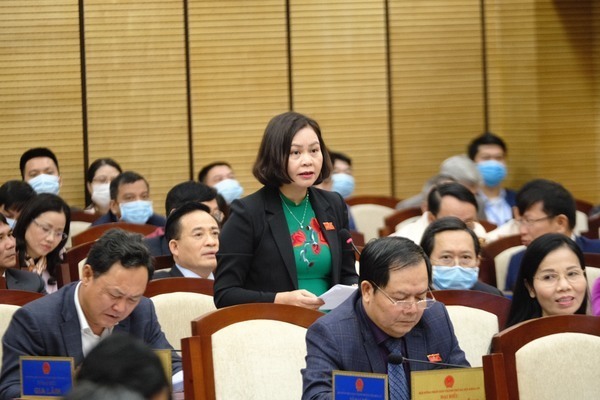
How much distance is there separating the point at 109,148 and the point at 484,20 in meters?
3.39

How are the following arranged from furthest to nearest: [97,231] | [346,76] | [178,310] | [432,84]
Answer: [432,84], [346,76], [97,231], [178,310]

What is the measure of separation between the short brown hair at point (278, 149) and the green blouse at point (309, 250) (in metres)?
0.11

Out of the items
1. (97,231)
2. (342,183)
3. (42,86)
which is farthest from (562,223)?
(42,86)

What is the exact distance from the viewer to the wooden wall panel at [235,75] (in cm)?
897

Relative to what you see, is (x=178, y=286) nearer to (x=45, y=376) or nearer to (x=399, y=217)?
(x=45, y=376)

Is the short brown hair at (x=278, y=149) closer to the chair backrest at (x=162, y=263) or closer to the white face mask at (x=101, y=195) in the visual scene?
the chair backrest at (x=162, y=263)

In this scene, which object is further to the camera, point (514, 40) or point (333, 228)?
point (514, 40)

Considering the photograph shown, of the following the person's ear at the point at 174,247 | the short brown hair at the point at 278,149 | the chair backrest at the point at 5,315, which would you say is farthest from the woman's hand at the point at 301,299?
the person's ear at the point at 174,247

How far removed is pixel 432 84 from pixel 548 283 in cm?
572

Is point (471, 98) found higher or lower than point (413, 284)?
higher

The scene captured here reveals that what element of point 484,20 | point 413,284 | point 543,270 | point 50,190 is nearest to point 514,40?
point 484,20

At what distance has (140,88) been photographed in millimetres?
8789

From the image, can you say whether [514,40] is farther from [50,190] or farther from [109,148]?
[50,190]

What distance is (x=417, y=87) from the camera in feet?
31.5
